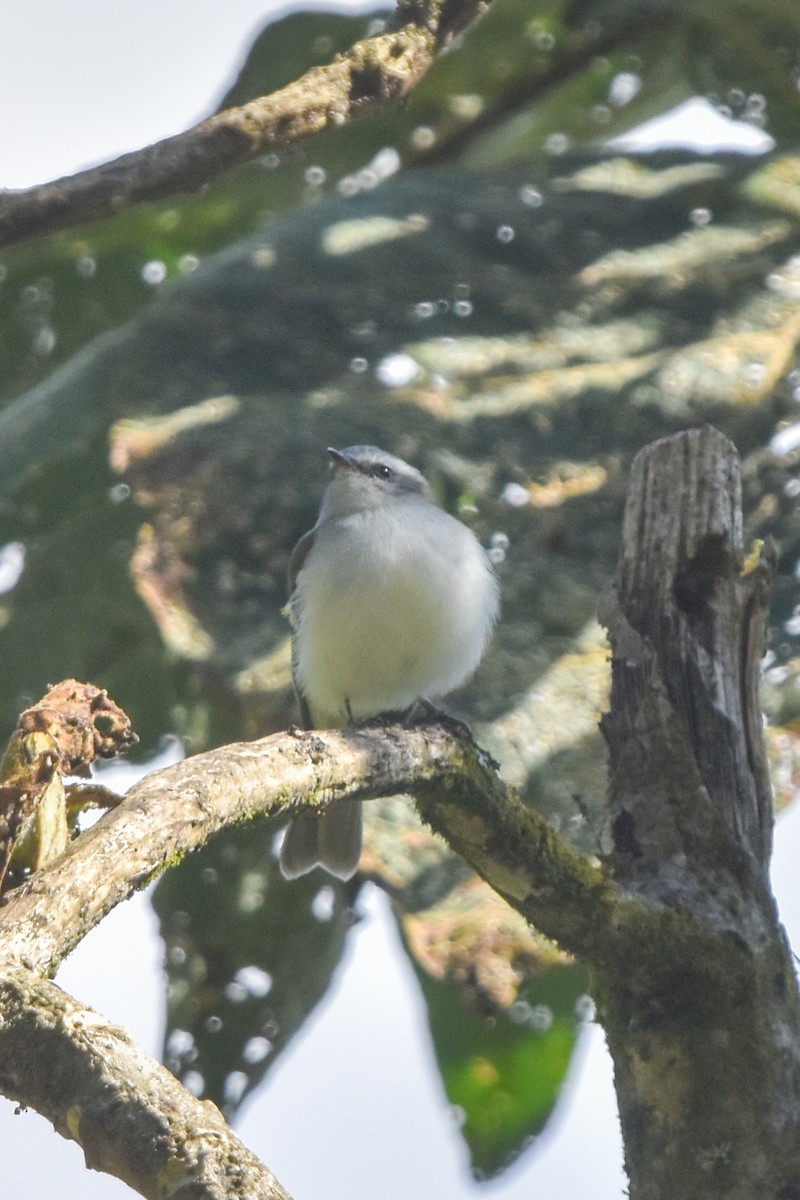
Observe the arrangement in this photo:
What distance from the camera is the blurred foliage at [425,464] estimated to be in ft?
14.2

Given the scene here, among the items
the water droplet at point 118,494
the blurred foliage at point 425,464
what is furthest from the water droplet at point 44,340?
the water droplet at point 118,494

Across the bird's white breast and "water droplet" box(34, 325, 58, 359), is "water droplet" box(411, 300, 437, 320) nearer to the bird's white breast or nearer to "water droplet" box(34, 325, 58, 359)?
the bird's white breast

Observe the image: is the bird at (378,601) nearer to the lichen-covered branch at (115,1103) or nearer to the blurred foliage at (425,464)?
the blurred foliage at (425,464)

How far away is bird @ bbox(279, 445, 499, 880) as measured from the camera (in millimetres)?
5336

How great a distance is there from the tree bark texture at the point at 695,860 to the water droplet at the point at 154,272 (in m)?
3.89

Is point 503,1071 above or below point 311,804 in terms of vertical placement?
below

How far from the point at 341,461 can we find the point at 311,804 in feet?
9.40

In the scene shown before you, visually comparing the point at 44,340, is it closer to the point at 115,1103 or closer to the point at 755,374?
the point at 755,374

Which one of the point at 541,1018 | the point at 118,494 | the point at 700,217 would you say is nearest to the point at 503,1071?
the point at 541,1018

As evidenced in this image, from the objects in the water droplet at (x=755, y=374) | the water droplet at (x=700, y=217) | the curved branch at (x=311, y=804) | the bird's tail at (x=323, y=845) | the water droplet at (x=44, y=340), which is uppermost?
the curved branch at (x=311, y=804)

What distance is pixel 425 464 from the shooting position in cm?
505

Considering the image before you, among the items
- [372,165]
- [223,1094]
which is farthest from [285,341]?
[223,1094]

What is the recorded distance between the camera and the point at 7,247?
290 cm

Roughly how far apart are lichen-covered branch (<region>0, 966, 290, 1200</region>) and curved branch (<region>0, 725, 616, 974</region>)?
0.08 meters
